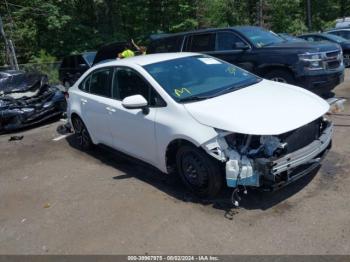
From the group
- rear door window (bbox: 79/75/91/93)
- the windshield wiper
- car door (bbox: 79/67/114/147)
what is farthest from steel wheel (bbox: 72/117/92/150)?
the windshield wiper

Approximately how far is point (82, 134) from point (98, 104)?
1.17 metres

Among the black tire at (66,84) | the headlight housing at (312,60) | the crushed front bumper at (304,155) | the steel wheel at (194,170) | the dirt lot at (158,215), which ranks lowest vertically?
the black tire at (66,84)

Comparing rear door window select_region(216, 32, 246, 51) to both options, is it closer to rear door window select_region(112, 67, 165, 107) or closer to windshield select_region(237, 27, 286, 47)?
windshield select_region(237, 27, 286, 47)

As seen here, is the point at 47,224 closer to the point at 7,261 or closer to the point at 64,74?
the point at 7,261

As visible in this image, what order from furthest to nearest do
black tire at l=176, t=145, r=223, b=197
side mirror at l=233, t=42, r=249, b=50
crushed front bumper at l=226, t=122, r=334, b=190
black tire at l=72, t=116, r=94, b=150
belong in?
side mirror at l=233, t=42, r=249, b=50 → black tire at l=72, t=116, r=94, b=150 → black tire at l=176, t=145, r=223, b=197 → crushed front bumper at l=226, t=122, r=334, b=190

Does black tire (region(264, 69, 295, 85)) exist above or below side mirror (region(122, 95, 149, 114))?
below

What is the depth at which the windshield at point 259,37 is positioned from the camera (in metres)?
8.87

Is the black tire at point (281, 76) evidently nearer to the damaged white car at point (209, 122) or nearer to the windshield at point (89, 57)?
the damaged white car at point (209, 122)

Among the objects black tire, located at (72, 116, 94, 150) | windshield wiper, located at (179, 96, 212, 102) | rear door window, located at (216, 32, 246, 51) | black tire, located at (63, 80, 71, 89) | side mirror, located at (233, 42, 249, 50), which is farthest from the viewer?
black tire, located at (63, 80, 71, 89)

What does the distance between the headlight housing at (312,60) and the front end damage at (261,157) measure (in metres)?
3.91

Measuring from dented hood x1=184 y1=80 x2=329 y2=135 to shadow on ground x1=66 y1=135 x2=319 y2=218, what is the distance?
89 cm

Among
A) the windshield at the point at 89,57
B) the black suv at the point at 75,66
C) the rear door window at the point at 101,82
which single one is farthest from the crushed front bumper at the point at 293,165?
the windshield at the point at 89,57

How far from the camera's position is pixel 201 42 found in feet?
31.7

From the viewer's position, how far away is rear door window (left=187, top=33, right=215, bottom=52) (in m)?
9.52
